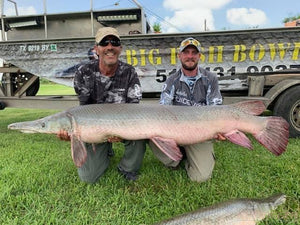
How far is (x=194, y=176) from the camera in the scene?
3127 millimetres

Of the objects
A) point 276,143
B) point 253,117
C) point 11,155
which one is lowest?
point 11,155

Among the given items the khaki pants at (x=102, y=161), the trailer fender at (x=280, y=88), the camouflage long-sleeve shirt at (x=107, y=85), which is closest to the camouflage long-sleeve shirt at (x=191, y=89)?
the camouflage long-sleeve shirt at (x=107, y=85)

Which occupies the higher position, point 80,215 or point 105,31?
point 105,31

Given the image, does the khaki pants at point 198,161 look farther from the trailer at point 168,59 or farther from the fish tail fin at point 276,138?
the trailer at point 168,59

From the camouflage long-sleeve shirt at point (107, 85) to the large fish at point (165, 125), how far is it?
0.65 m

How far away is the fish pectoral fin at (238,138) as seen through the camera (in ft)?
8.54

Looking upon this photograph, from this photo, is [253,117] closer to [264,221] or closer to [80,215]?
[264,221]

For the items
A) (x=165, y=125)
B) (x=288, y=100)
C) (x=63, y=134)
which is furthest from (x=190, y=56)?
(x=288, y=100)

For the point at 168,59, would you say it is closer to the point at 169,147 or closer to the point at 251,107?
the point at 251,107

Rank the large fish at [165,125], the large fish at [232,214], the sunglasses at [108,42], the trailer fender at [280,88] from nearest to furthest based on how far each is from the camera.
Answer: the large fish at [232,214], the large fish at [165,125], the sunglasses at [108,42], the trailer fender at [280,88]

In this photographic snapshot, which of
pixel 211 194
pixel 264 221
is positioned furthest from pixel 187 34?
pixel 264 221

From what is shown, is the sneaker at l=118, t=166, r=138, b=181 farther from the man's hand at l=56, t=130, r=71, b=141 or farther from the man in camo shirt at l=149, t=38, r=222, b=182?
the man's hand at l=56, t=130, r=71, b=141

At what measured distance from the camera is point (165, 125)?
257 cm

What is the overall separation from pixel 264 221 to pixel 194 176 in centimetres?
98
